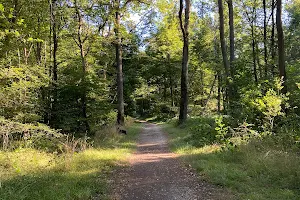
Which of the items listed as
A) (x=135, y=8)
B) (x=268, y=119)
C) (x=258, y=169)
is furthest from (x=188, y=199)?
(x=135, y=8)

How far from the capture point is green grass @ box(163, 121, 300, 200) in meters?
5.42

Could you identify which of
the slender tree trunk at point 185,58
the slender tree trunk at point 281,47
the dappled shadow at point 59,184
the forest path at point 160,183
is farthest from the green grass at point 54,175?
the slender tree trunk at point 185,58

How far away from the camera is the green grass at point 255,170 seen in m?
5.42

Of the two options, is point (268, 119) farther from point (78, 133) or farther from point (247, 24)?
point (247, 24)

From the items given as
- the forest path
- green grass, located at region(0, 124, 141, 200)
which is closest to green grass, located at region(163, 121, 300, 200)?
the forest path

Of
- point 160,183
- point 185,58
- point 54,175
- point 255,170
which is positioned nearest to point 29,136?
point 54,175

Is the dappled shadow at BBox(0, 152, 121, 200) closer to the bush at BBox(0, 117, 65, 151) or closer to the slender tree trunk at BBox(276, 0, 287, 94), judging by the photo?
the bush at BBox(0, 117, 65, 151)

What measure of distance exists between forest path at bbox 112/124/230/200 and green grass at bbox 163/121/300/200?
364 millimetres

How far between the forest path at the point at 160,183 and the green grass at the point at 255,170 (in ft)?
1.19

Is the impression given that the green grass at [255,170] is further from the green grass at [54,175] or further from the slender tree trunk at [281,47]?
the slender tree trunk at [281,47]

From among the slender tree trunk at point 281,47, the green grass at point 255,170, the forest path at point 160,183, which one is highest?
the slender tree trunk at point 281,47

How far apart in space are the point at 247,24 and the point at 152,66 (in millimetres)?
16800

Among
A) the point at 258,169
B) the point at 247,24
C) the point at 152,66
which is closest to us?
the point at 258,169

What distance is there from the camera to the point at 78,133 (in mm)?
15906
